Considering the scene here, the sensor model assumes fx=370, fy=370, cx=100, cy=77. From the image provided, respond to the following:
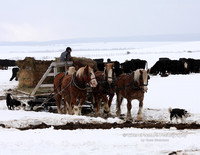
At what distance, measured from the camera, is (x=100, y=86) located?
13.6 meters

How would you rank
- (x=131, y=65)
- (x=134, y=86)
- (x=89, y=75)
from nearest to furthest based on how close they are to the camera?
1. (x=89, y=75)
2. (x=134, y=86)
3. (x=131, y=65)

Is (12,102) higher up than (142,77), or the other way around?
(142,77)

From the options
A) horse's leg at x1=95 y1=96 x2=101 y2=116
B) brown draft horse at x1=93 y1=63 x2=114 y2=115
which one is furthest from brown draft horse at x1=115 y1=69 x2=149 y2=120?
horse's leg at x1=95 y1=96 x2=101 y2=116

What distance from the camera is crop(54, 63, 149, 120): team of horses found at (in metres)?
12.6

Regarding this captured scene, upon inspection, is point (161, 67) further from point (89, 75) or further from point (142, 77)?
point (89, 75)

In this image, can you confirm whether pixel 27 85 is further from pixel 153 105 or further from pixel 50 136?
pixel 50 136

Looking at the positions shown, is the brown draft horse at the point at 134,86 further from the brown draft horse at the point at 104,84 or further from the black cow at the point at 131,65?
the black cow at the point at 131,65

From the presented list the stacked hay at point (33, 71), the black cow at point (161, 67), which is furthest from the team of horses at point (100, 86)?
the black cow at point (161, 67)

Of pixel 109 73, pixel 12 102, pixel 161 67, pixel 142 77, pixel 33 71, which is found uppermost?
pixel 161 67

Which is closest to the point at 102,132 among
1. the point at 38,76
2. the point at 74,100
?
the point at 74,100

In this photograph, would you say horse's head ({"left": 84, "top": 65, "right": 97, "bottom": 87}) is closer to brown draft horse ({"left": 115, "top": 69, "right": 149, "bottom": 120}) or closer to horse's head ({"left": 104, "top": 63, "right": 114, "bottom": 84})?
horse's head ({"left": 104, "top": 63, "right": 114, "bottom": 84})

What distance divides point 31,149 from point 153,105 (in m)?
9.69

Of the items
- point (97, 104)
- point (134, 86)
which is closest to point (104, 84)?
point (97, 104)

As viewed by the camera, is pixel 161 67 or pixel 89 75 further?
pixel 161 67
